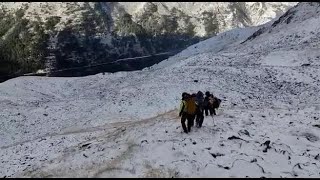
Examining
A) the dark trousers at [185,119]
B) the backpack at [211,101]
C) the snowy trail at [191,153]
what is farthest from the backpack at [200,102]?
the dark trousers at [185,119]

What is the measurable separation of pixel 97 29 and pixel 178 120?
138127mm

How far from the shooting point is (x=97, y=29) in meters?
161

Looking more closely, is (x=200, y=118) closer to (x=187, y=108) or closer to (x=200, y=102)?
(x=187, y=108)

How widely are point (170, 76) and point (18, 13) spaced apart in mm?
124217

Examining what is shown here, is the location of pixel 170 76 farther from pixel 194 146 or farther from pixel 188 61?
pixel 194 146

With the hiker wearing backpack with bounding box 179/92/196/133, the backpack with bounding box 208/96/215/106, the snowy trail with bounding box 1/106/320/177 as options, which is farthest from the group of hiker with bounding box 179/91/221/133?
the backpack with bounding box 208/96/215/106

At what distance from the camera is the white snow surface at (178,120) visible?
2067 centimetres

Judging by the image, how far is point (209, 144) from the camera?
21.9 metres

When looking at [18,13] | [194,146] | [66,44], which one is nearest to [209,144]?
[194,146]

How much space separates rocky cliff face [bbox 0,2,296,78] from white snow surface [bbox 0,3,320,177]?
91107 millimetres

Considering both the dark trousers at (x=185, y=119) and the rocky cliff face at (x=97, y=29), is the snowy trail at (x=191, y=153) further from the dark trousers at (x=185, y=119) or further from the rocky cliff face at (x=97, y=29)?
the rocky cliff face at (x=97, y=29)

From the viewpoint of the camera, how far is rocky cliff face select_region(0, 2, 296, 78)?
145 metres

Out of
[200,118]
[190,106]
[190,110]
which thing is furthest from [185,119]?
[200,118]

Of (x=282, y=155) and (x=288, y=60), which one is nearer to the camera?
(x=282, y=155)
